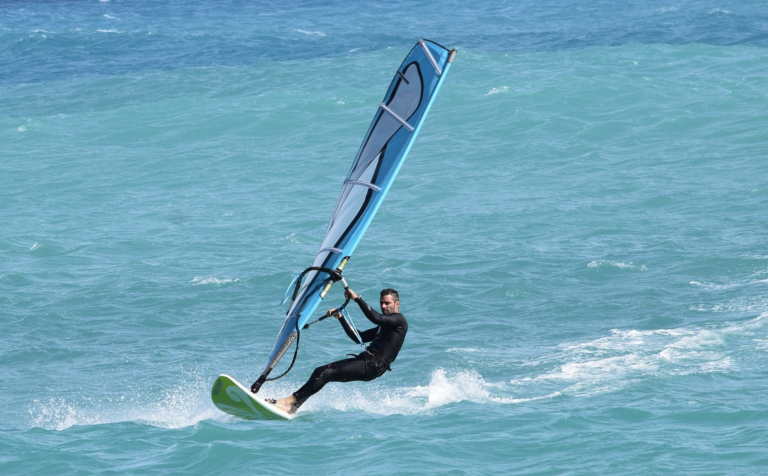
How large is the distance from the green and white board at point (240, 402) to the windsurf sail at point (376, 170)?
136mm

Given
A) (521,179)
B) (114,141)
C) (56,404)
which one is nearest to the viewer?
(56,404)

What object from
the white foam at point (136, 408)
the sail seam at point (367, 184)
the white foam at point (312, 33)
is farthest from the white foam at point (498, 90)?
the sail seam at point (367, 184)

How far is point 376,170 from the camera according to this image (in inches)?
405

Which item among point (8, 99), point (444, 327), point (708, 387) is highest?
point (708, 387)

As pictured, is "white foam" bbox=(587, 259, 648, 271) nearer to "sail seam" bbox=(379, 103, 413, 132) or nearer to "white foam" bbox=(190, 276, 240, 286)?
"white foam" bbox=(190, 276, 240, 286)

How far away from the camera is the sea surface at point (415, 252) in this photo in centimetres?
1077

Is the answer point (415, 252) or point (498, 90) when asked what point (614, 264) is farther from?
point (498, 90)

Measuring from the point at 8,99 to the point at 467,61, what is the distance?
14.7 metres

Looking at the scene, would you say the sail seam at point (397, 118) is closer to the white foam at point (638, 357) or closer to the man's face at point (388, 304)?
the man's face at point (388, 304)

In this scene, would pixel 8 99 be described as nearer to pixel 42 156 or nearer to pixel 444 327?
pixel 42 156

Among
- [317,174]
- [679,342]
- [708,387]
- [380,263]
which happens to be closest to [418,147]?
[317,174]

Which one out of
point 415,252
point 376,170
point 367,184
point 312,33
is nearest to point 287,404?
point 367,184

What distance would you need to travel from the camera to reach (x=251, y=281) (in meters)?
17.5

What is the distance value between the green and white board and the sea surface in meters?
0.30
